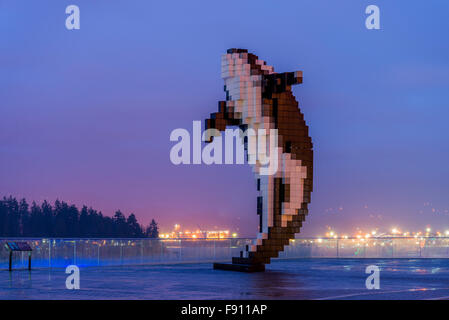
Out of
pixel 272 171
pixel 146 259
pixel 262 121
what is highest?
pixel 262 121

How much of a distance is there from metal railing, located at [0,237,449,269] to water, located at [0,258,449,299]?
3514 millimetres

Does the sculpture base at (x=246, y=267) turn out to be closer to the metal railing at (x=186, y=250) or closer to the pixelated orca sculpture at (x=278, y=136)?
the pixelated orca sculpture at (x=278, y=136)

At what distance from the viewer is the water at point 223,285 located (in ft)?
51.6

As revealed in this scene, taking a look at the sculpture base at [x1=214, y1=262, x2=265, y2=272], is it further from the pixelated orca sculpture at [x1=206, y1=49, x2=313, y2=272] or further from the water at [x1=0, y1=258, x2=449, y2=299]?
the water at [x1=0, y1=258, x2=449, y2=299]

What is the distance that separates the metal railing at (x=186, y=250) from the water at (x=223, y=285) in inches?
138

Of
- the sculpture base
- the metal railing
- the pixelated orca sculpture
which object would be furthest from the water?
the metal railing

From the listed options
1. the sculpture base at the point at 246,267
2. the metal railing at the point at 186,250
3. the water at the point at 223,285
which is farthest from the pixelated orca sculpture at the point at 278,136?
the metal railing at the point at 186,250

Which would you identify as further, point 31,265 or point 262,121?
point 31,265

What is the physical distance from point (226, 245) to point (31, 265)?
11.3 meters

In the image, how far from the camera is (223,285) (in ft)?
61.3
